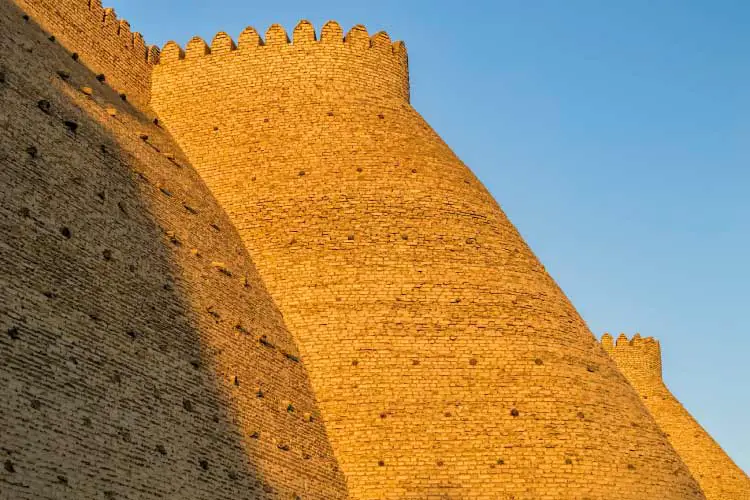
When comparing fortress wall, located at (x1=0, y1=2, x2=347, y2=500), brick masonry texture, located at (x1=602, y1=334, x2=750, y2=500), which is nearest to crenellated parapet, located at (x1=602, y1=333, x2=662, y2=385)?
brick masonry texture, located at (x1=602, y1=334, x2=750, y2=500)

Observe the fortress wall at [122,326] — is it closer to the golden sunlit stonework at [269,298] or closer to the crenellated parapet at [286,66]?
the golden sunlit stonework at [269,298]

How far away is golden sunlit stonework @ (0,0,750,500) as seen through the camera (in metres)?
15.1

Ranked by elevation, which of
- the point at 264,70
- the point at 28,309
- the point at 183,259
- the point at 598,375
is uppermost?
the point at 264,70

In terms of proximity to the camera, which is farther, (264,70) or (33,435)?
(264,70)

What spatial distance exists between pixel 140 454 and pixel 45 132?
202 inches

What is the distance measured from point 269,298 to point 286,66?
5.42 meters

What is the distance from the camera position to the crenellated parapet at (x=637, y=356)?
32625 mm

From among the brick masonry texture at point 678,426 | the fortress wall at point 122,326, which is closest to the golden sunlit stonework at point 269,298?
the fortress wall at point 122,326

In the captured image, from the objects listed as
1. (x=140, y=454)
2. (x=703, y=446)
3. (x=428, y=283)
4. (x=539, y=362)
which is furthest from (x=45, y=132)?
(x=703, y=446)

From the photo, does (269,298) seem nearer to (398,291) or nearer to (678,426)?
(398,291)

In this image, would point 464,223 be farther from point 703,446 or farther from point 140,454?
point 703,446

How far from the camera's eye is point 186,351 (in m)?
17.2

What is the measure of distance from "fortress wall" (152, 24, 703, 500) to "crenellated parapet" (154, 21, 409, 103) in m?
0.04

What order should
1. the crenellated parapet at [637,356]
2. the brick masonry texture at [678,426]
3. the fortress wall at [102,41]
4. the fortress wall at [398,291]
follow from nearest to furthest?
the fortress wall at [398,291] < the fortress wall at [102,41] < the brick masonry texture at [678,426] < the crenellated parapet at [637,356]
